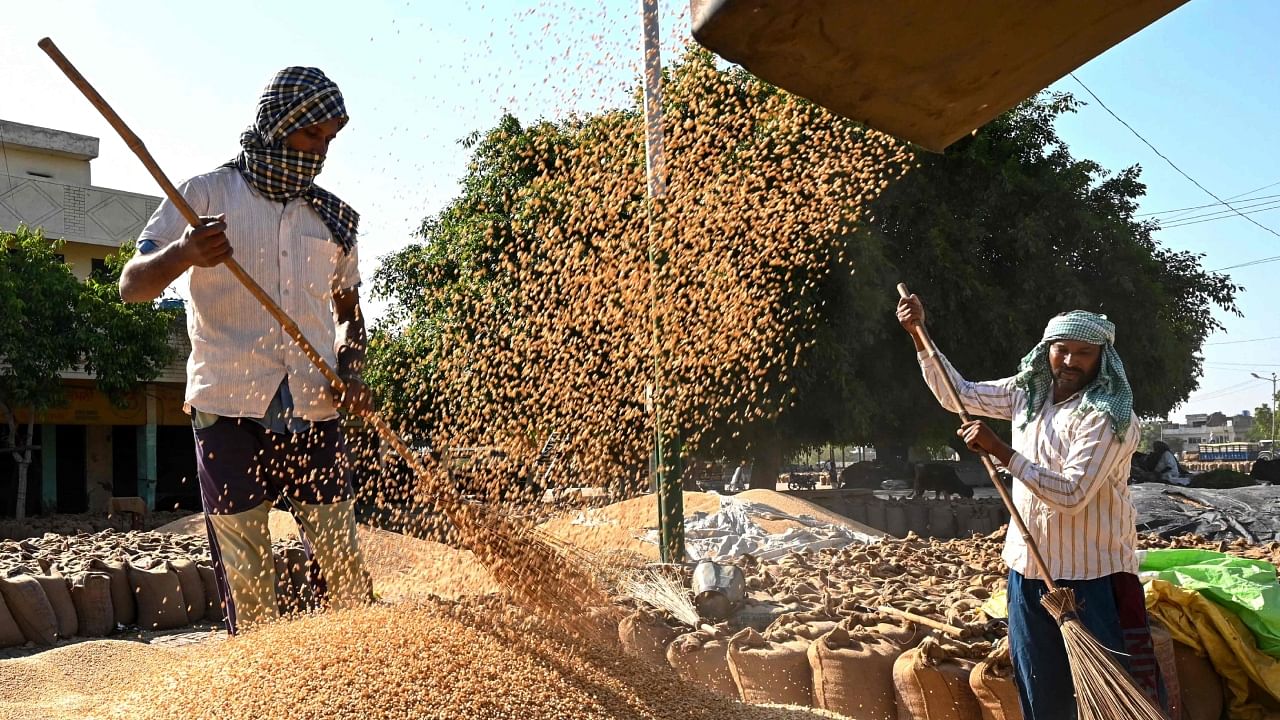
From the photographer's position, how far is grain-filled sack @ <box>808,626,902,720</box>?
10.7 feet

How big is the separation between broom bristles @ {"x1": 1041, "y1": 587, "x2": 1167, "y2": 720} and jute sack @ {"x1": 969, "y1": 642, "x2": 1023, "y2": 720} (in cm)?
33

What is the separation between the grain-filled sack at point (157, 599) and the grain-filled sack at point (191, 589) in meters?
0.07

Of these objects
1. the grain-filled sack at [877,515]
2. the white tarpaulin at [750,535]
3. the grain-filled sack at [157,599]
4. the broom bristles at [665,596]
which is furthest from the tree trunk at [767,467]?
the broom bristles at [665,596]

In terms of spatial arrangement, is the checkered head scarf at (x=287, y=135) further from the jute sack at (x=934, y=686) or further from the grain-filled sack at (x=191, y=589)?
the grain-filled sack at (x=191, y=589)

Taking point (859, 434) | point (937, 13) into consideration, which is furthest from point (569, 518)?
point (859, 434)

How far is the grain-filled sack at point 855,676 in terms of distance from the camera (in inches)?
128

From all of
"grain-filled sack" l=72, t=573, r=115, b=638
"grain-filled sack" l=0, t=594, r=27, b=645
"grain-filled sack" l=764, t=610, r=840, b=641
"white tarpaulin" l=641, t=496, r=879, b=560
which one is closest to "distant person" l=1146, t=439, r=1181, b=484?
"white tarpaulin" l=641, t=496, r=879, b=560

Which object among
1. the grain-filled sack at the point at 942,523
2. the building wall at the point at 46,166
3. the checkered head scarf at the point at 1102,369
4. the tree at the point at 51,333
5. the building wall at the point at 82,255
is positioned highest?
the building wall at the point at 46,166

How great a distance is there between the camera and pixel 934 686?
3105 mm

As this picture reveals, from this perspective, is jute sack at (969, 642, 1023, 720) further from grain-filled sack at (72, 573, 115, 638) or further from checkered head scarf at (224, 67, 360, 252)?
grain-filled sack at (72, 573, 115, 638)

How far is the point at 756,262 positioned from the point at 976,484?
60.6ft

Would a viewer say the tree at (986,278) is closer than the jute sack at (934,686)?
No

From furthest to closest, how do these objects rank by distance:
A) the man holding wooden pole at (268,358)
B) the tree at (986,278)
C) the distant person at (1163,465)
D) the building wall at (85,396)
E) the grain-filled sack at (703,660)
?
1. the building wall at (85,396)
2. the distant person at (1163,465)
3. the tree at (986,278)
4. the grain-filled sack at (703,660)
5. the man holding wooden pole at (268,358)

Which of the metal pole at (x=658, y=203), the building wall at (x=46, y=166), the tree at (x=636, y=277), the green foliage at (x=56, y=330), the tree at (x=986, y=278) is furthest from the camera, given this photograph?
the building wall at (x=46, y=166)
